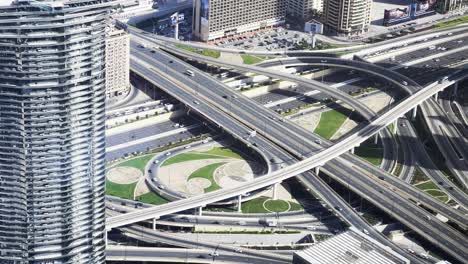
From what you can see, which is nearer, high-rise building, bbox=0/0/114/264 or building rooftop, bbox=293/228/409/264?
high-rise building, bbox=0/0/114/264

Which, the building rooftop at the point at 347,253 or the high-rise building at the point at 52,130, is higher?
the high-rise building at the point at 52,130

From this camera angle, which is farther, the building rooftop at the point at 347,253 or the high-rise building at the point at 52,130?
the building rooftop at the point at 347,253

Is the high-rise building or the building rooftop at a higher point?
the high-rise building

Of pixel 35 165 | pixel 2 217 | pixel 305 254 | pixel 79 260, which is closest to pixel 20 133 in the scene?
pixel 35 165

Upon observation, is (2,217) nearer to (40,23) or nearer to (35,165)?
(35,165)

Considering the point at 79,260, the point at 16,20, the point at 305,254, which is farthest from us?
the point at 305,254
